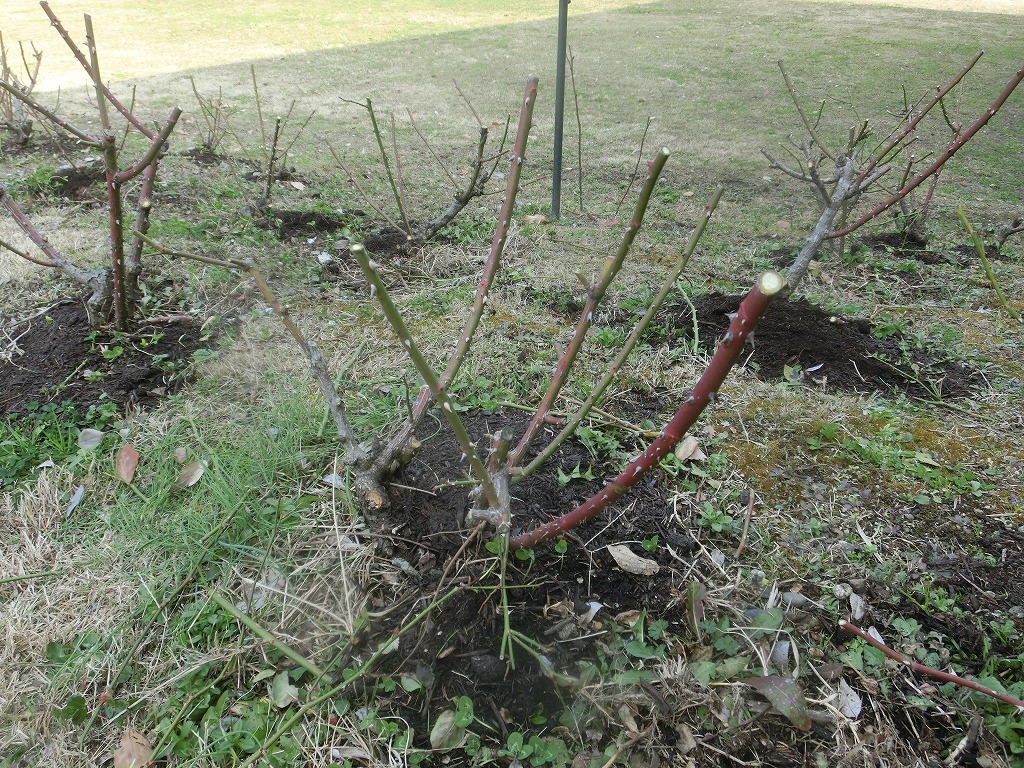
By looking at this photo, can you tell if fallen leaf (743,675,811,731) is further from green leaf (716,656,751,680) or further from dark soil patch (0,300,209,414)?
dark soil patch (0,300,209,414)

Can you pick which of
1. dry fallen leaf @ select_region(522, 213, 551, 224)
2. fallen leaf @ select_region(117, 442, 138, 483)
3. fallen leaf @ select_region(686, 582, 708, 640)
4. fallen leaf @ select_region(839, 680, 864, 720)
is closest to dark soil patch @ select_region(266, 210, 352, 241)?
dry fallen leaf @ select_region(522, 213, 551, 224)

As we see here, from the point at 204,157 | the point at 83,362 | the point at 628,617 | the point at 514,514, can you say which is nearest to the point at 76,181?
the point at 204,157

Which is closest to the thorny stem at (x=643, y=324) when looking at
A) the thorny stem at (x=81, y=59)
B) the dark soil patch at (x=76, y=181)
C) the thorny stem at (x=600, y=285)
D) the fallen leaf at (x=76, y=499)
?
the thorny stem at (x=600, y=285)

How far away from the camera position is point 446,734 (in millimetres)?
1391

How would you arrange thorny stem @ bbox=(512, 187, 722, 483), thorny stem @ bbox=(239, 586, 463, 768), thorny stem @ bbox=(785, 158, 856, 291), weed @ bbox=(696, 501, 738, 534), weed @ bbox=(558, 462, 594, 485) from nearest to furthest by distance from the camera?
1. thorny stem @ bbox=(512, 187, 722, 483)
2. thorny stem @ bbox=(239, 586, 463, 768)
3. weed @ bbox=(696, 501, 738, 534)
4. weed @ bbox=(558, 462, 594, 485)
5. thorny stem @ bbox=(785, 158, 856, 291)

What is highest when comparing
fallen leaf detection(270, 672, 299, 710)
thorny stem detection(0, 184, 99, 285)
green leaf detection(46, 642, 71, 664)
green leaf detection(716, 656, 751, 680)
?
thorny stem detection(0, 184, 99, 285)

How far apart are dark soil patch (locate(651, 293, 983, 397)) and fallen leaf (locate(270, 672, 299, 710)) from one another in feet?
6.13

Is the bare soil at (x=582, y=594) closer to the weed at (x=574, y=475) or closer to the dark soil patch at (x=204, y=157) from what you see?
the weed at (x=574, y=475)

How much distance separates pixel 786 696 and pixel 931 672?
0.34 metres

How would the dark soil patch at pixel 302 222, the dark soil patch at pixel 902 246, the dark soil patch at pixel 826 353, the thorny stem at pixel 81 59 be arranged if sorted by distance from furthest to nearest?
1. the dark soil patch at pixel 302 222
2. the dark soil patch at pixel 902 246
3. the dark soil patch at pixel 826 353
4. the thorny stem at pixel 81 59

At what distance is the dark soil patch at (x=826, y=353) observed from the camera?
2.39 meters

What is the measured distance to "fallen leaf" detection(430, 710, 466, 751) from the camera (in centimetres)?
138

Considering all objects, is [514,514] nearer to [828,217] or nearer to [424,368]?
[424,368]

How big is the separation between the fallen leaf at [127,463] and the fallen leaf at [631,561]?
5.00 feet
